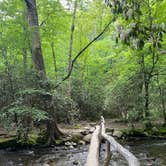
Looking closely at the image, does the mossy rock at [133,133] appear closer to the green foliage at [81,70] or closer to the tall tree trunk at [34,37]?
the green foliage at [81,70]

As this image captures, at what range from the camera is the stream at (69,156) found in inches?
351

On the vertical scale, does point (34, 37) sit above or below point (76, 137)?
above

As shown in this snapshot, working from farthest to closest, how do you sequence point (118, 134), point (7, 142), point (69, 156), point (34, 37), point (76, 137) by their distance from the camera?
point (118, 134)
point (34, 37)
point (76, 137)
point (7, 142)
point (69, 156)

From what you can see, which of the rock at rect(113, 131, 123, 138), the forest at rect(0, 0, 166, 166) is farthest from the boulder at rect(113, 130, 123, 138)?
the forest at rect(0, 0, 166, 166)

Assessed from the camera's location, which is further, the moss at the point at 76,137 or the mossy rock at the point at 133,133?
the mossy rock at the point at 133,133

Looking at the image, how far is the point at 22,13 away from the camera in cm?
1422

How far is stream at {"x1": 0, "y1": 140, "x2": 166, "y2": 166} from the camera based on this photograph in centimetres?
892

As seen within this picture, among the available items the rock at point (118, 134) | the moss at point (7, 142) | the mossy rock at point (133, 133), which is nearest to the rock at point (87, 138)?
the rock at point (118, 134)

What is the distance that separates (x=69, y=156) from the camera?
996 cm

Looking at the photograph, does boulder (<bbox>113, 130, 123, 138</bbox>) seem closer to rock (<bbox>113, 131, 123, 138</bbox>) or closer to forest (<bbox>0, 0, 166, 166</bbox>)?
rock (<bbox>113, 131, 123, 138</bbox>)

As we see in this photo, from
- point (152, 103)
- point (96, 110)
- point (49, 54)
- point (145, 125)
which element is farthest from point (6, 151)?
point (49, 54)

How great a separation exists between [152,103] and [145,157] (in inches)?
226

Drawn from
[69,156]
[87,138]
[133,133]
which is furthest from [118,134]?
[69,156]

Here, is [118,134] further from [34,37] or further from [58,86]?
[34,37]
